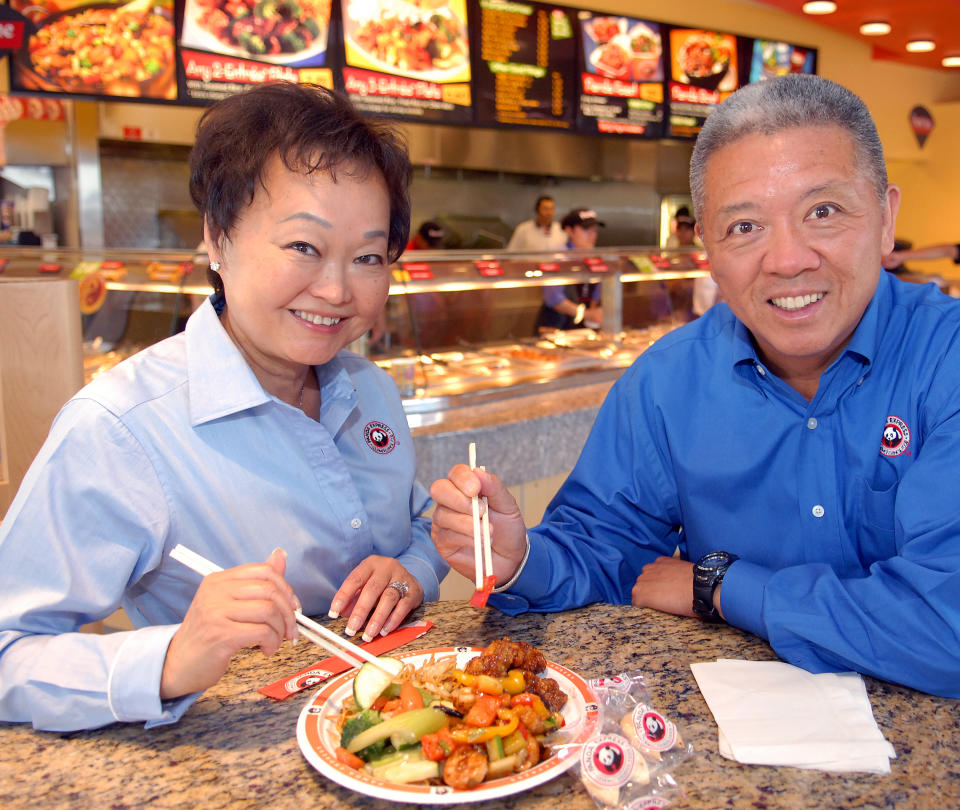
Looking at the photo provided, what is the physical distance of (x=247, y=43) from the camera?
505 centimetres

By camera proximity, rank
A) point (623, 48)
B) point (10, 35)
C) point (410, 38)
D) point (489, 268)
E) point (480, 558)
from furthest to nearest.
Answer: point (623, 48) < point (410, 38) < point (10, 35) < point (489, 268) < point (480, 558)

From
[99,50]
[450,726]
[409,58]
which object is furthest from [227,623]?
[409,58]

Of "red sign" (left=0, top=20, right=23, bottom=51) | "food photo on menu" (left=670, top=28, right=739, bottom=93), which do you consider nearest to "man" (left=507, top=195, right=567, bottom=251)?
"food photo on menu" (left=670, top=28, right=739, bottom=93)

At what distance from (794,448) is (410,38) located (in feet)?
16.1

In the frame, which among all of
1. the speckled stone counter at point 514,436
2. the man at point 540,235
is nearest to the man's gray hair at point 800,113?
the speckled stone counter at point 514,436

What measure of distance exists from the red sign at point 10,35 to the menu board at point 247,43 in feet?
2.85

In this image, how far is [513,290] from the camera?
4.34 m

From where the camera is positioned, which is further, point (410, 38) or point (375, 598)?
point (410, 38)

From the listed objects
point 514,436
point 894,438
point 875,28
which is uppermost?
point 875,28

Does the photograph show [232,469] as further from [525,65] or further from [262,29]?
[525,65]

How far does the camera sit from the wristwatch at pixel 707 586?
1.48 metres

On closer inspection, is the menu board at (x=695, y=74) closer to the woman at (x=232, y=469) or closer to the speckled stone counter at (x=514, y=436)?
the speckled stone counter at (x=514, y=436)

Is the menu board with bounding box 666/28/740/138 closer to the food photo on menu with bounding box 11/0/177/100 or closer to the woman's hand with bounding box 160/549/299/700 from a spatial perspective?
the food photo on menu with bounding box 11/0/177/100

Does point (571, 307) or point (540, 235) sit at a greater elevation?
point (540, 235)
